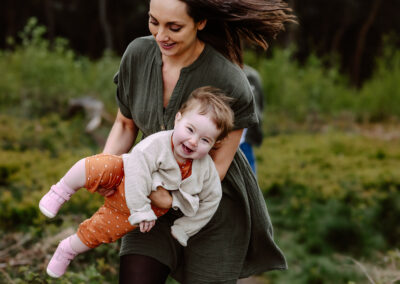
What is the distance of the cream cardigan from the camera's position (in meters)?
2.04

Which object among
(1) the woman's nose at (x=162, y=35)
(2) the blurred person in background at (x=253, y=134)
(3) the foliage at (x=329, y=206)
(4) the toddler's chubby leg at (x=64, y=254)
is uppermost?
(1) the woman's nose at (x=162, y=35)

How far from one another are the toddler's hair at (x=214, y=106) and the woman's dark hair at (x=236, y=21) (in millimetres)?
318

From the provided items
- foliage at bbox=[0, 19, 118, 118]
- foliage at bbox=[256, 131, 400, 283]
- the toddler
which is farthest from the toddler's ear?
foliage at bbox=[0, 19, 118, 118]

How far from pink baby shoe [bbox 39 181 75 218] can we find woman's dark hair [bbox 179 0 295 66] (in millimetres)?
878

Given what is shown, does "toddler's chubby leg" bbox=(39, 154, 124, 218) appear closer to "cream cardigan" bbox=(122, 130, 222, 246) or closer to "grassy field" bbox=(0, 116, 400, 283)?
"cream cardigan" bbox=(122, 130, 222, 246)

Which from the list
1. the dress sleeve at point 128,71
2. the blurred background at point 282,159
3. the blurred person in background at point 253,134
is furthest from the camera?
the blurred person in background at point 253,134

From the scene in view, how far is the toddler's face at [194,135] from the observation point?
2059mm

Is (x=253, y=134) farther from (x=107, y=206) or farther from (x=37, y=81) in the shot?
(x=37, y=81)

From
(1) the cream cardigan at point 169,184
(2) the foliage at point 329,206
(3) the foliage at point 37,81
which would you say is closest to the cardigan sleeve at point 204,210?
(1) the cream cardigan at point 169,184

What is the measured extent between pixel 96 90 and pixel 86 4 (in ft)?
38.4

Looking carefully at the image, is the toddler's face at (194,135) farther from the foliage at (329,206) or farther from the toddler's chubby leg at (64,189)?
the foliage at (329,206)

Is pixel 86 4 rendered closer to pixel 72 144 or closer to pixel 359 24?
pixel 359 24

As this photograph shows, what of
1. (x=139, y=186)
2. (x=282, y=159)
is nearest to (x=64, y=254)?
(x=139, y=186)

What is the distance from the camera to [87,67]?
10305mm
